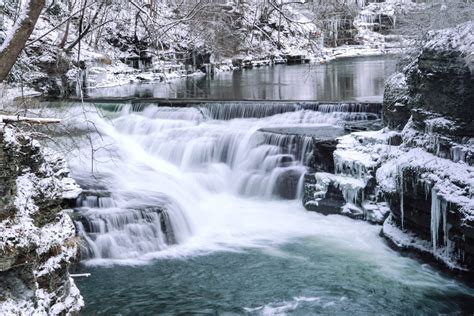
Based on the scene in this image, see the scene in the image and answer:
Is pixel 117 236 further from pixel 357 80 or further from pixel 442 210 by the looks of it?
pixel 357 80

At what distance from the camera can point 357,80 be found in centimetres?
2189

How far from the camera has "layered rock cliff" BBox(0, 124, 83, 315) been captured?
149 inches

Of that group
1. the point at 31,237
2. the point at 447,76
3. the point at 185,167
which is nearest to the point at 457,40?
the point at 447,76

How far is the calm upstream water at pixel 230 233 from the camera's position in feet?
22.8

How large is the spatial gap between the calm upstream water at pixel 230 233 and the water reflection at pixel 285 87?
2827 millimetres

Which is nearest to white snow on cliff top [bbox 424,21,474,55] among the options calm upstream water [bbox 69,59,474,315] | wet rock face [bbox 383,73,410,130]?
wet rock face [bbox 383,73,410,130]

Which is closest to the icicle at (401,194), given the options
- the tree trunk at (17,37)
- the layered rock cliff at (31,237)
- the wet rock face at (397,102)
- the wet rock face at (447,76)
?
the wet rock face at (447,76)

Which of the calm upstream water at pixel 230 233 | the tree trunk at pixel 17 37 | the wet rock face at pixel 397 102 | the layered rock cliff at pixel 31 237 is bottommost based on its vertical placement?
the calm upstream water at pixel 230 233

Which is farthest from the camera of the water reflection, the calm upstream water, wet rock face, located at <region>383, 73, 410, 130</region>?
the water reflection

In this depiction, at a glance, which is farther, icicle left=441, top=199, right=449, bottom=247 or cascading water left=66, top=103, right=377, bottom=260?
cascading water left=66, top=103, right=377, bottom=260

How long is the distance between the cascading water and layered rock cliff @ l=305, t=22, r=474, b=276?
71.2 inches

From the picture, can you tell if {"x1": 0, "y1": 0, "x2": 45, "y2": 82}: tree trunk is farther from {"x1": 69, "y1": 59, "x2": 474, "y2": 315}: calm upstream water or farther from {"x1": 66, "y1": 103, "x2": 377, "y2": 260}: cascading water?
{"x1": 66, "y1": 103, "x2": 377, "y2": 260}: cascading water

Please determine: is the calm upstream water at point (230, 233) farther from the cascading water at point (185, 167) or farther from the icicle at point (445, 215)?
the icicle at point (445, 215)

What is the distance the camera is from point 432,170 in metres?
8.09
